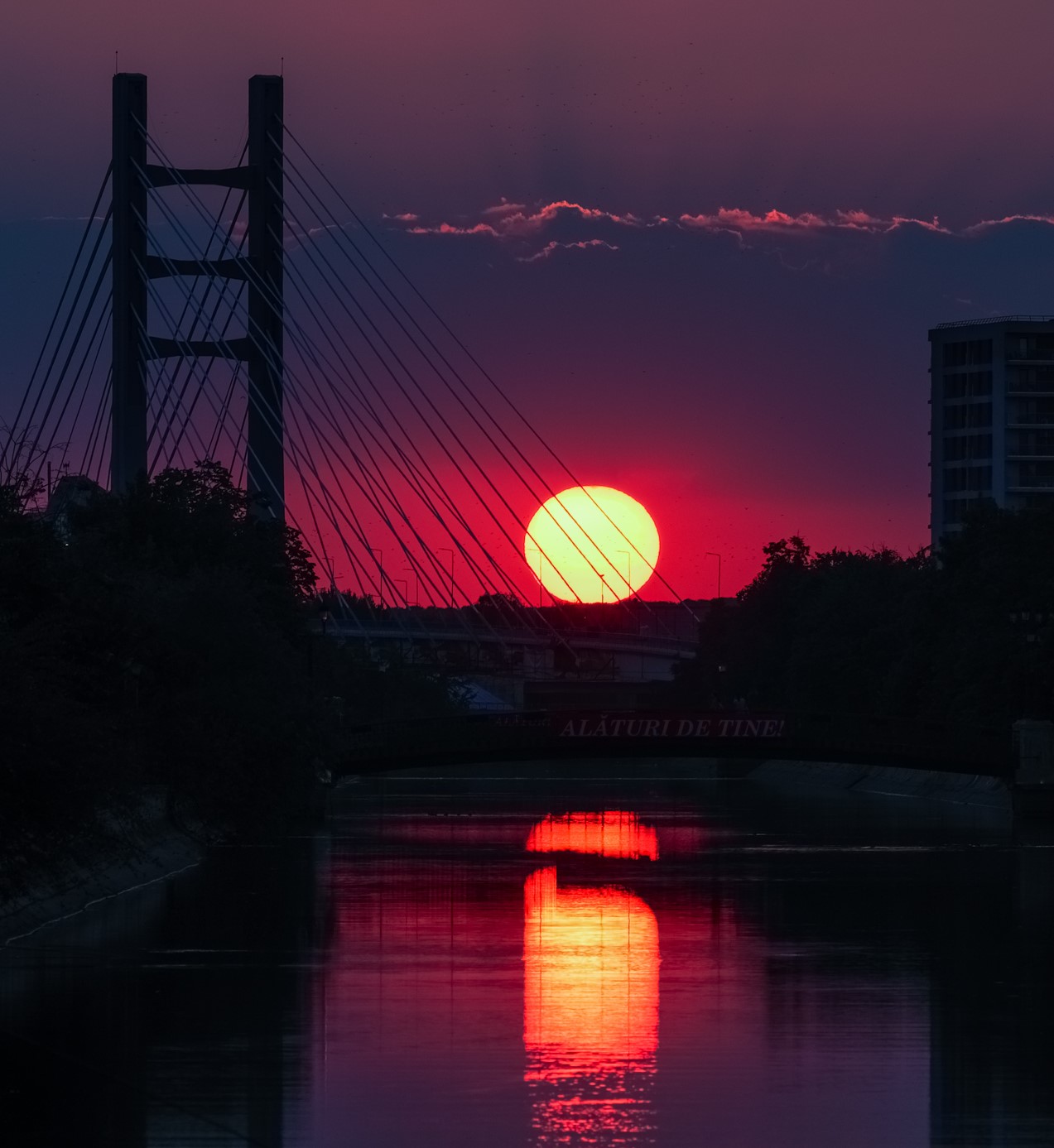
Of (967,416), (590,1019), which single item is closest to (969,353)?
(967,416)

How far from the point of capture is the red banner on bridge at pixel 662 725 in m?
81.6

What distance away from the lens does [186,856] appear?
5350 cm

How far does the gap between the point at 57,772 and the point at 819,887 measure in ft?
70.8

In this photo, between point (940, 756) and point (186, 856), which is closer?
point (186, 856)

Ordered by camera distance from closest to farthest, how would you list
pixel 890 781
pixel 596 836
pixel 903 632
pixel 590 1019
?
pixel 590 1019 → pixel 596 836 → pixel 890 781 → pixel 903 632

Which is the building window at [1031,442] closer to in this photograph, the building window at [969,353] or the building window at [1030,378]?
the building window at [1030,378]

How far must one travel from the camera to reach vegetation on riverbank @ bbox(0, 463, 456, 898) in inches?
1201

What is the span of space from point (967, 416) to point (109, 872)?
14259cm

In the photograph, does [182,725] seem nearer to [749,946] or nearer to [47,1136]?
[749,946]

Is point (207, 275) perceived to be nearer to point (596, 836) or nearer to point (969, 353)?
point (596, 836)

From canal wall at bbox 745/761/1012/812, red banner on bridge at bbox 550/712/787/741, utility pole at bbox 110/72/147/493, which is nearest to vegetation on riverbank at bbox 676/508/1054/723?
canal wall at bbox 745/761/1012/812

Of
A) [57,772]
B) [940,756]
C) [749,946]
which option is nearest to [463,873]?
[749,946]

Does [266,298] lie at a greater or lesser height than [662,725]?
greater

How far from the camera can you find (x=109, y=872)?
44.0 meters
